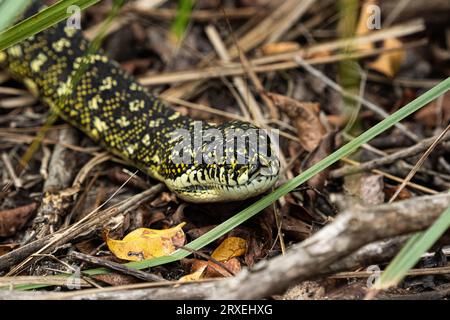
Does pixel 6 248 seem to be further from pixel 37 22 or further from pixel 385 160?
pixel 385 160

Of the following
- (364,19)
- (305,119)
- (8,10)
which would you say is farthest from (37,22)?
(364,19)

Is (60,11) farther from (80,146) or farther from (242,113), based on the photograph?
(242,113)

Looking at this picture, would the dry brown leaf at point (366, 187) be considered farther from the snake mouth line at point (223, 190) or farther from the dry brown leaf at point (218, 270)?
the dry brown leaf at point (218, 270)

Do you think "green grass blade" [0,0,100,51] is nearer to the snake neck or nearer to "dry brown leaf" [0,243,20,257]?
the snake neck
